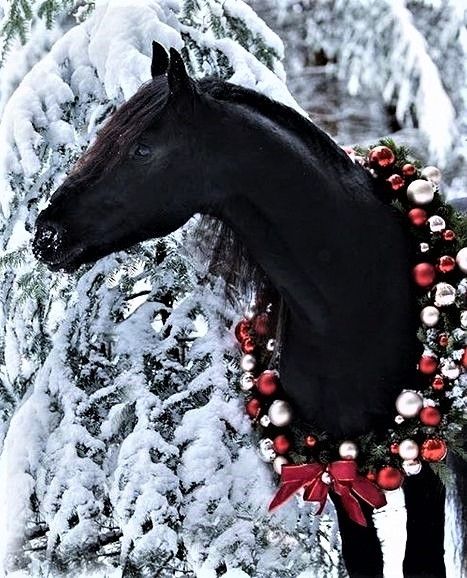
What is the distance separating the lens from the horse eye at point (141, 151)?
2.31ft

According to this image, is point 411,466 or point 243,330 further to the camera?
point 243,330

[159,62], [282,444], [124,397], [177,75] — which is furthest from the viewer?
[124,397]

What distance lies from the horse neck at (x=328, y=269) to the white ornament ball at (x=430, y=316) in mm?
17

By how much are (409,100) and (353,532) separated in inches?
54.2

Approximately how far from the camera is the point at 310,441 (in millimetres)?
856

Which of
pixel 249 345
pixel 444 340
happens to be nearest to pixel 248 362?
pixel 249 345

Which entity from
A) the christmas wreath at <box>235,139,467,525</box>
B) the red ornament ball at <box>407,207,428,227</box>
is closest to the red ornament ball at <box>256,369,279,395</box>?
the christmas wreath at <box>235,139,467,525</box>

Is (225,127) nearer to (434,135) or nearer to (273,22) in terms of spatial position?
(434,135)

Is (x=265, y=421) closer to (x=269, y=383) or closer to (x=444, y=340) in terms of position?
(x=269, y=383)

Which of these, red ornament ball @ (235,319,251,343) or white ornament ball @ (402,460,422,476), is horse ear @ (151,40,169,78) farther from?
white ornament ball @ (402,460,422,476)

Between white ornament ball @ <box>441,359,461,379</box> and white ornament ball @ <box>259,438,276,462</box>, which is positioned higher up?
white ornament ball @ <box>441,359,461,379</box>

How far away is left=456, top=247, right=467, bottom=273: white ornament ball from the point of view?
32.7 inches

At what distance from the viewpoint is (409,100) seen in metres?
2.06

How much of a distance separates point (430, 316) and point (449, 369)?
0.17 feet
